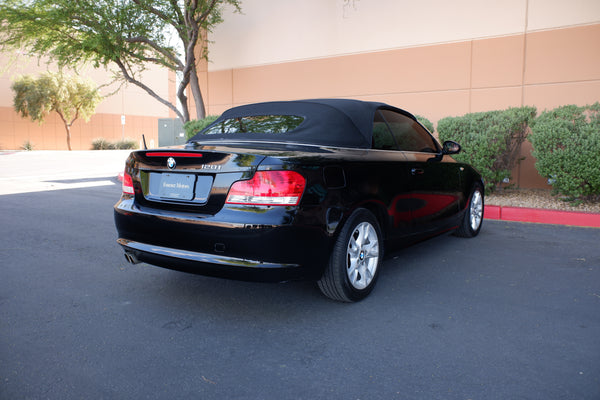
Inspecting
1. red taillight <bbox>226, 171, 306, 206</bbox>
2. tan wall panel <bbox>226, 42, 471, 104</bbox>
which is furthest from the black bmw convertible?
tan wall panel <bbox>226, 42, 471, 104</bbox>

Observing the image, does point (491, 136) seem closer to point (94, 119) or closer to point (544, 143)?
point (544, 143)

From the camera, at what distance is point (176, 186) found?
11.0 ft

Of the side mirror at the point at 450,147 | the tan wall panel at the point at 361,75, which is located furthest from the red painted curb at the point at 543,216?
the tan wall panel at the point at 361,75

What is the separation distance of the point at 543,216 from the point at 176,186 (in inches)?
230

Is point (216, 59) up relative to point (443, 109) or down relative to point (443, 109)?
up

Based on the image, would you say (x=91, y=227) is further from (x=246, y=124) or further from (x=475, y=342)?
(x=475, y=342)

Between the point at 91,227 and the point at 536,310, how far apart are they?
215 inches

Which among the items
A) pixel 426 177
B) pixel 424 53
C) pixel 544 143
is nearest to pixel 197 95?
pixel 424 53

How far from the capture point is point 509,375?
8.46 ft

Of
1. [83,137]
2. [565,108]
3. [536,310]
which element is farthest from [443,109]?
[83,137]

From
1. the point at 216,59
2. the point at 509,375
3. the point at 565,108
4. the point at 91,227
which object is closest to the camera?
the point at 509,375

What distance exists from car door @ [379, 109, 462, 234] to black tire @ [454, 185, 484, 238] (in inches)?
20.7

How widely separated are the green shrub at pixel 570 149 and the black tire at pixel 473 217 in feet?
6.31

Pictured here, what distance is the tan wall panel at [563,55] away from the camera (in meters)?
9.22
